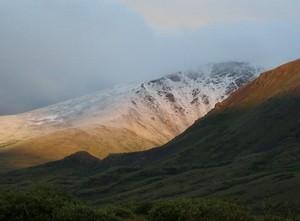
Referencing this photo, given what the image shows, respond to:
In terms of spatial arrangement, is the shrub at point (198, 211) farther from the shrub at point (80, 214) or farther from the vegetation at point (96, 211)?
the shrub at point (80, 214)

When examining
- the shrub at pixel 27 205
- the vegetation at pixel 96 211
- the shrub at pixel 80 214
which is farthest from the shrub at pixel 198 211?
the shrub at pixel 27 205

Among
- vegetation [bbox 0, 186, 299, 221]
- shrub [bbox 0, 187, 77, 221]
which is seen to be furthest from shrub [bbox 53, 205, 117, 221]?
shrub [bbox 0, 187, 77, 221]

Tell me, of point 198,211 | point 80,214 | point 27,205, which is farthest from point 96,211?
point 198,211

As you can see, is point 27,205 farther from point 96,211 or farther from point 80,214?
point 96,211

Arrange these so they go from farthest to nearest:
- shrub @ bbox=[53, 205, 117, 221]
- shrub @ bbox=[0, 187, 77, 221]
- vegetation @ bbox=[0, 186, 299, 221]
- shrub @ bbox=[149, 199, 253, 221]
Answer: shrub @ bbox=[0, 187, 77, 221] < shrub @ bbox=[53, 205, 117, 221] < vegetation @ bbox=[0, 186, 299, 221] < shrub @ bbox=[149, 199, 253, 221]

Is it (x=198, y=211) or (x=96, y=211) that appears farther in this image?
(x=96, y=211)

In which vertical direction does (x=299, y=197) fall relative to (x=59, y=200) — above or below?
below

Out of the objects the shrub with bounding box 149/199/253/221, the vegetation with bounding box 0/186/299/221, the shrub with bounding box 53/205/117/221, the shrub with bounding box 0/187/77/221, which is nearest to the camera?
the shrub with bounding box 149/199/253/221

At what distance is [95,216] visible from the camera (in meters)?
28.7

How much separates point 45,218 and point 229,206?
11.2m

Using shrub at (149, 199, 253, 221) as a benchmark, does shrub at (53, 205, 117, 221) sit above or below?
above

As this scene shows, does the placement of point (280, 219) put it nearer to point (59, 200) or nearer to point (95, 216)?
point (95, 216)

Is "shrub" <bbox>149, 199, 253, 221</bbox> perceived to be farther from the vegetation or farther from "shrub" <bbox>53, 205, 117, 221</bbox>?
"shrub" <bbox>53, 205, 117, 221</bbox>

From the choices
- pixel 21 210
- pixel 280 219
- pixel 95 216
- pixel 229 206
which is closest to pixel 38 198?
pixel 21 210
